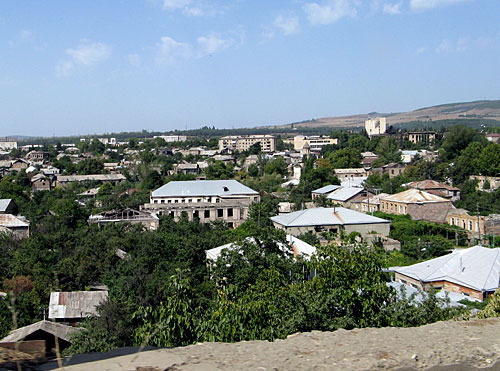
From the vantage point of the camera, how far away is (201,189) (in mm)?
37219

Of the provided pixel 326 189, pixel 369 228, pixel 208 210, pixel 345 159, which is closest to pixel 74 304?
pixel 369 228

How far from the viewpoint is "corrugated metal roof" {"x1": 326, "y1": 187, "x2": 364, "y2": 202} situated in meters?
36.9

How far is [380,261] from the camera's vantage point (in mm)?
8883

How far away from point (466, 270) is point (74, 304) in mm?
10945

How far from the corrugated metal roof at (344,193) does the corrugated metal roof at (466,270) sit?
21.0 meters

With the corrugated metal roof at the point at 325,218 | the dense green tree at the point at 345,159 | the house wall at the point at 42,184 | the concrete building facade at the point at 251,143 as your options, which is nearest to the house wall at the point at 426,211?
the corrugated metal roof at the point at 325,218

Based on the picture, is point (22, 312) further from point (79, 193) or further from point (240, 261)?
point (79, 193)

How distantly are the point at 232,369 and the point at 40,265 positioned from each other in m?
14.0

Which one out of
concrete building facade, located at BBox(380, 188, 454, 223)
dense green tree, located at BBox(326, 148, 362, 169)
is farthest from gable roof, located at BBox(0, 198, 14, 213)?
dense green tree, located at BBox(326, 148, 362, 169)

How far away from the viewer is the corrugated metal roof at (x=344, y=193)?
121 feet

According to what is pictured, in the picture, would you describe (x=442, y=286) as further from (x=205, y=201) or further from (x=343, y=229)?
(x=205, y=201)

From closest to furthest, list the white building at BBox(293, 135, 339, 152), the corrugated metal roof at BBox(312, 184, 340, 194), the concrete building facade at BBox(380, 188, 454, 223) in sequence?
the concrete building facade at BBox(380, 188, 454, 223) → the corrugated metal roof at BBox(312, 184, 340, 194) → the white building at BBox(293, 135, 339, 152)

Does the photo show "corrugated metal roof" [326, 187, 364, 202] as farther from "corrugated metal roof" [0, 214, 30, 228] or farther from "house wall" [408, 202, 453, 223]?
"corrugated metal roof" [0, 214, 30, 228]

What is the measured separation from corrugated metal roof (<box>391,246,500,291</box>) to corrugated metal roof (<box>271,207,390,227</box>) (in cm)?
909
